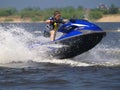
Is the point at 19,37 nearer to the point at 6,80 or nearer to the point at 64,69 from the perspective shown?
the point at 64,69

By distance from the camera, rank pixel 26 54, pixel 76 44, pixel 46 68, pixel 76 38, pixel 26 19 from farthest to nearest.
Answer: pixel 26 19
pixel 26 54
pixel 76 44
pixel 76 38
pixel 46 68

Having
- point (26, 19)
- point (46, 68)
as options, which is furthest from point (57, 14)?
point (26, 19)

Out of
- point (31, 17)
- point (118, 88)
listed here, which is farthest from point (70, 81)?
point (31, 17)

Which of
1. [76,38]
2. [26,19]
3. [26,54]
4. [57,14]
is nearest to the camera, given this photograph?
[76,38]

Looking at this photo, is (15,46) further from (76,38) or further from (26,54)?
(76,38)

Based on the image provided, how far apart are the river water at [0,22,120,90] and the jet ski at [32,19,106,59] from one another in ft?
0.79

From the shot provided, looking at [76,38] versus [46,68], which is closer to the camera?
[46,68]

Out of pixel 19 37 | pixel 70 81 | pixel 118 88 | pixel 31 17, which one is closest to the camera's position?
pixel 118 88

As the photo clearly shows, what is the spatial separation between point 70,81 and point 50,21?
12.7ft

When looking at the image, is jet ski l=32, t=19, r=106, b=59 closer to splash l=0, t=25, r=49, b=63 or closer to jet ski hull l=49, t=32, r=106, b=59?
jet ski hull l=49, t=32, r=106, b=59

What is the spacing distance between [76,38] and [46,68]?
1.51 m

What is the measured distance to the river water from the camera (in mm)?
9859

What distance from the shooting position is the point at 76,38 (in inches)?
522

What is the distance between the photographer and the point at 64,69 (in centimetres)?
1202
